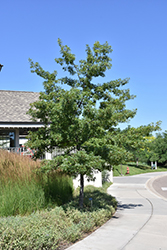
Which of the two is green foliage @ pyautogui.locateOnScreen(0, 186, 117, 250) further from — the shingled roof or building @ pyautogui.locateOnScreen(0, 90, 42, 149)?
the shingled roof

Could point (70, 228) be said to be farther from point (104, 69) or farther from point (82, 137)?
point (104, 69)

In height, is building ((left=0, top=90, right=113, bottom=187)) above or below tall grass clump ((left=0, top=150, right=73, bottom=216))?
above

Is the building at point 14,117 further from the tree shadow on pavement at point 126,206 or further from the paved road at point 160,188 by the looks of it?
the paved road at point 160,188

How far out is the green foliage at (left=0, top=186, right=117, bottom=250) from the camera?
522cm

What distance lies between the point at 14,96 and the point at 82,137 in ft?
36.2

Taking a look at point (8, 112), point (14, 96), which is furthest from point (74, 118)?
point (14, 96)

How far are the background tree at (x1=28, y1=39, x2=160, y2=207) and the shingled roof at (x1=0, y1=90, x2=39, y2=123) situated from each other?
19.7ft

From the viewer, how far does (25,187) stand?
8.12 m

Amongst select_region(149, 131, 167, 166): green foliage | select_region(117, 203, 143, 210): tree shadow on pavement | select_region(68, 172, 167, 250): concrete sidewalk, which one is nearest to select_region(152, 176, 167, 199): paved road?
select_region(117, 203, 143, 210): tree shadow on pavement

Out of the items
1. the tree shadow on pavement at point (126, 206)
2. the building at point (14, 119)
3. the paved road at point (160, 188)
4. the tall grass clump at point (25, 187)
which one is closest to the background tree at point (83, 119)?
the tall grass clump at point (25, 187)

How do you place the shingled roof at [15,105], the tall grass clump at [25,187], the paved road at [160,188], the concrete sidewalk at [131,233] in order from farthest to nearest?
the paved road at [160,188], the shingled roof at [15,105], the tall grass clump at [25,187], the concrete sidewalk at [131,233]

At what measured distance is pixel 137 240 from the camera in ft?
21.0

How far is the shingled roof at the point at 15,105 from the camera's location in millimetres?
15297

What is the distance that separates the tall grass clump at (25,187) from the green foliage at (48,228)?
2.78 ft
